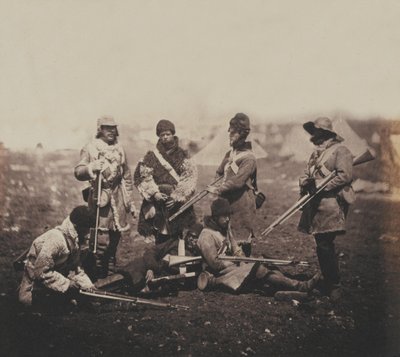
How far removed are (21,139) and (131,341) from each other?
317 centimetres

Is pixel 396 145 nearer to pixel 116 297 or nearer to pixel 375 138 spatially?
pixel 375 138

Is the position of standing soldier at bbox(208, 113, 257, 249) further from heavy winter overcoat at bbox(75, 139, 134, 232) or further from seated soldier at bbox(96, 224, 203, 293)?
heavy winter overcoat at bbox(75, 139, 134, 232)

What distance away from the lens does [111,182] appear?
570 cm

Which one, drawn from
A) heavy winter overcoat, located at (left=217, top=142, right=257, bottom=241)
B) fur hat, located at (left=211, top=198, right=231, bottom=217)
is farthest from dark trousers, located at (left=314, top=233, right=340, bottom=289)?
fur hat, located at (left=211, top=198, right=231, bottom=217)

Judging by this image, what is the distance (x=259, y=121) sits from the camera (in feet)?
24.1

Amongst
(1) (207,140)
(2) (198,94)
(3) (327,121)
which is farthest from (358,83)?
(1) (207,140)

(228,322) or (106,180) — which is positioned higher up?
(106,180)

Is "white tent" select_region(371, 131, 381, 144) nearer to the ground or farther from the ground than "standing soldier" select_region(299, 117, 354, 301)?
farther from the ground

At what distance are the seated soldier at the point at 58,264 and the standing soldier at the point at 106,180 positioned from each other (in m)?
0.45

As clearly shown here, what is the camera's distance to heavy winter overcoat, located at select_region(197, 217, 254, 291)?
5.38 meters

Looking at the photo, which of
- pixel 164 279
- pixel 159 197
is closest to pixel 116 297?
pixel 164 279

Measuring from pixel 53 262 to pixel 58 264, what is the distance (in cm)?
13

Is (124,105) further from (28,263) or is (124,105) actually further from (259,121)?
(28,263)

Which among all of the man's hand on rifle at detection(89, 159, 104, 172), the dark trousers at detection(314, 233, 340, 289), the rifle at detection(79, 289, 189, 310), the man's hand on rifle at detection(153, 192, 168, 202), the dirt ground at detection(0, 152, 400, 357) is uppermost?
the man's hand on rifle at detection(89, 159, 104, 172)
